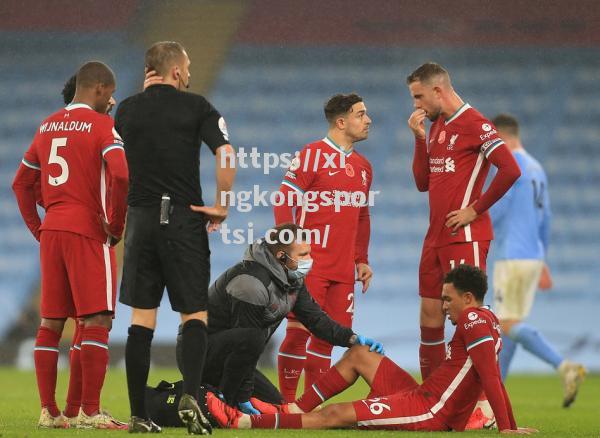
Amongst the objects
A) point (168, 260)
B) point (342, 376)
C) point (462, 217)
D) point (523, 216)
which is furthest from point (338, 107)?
point (523, 216)

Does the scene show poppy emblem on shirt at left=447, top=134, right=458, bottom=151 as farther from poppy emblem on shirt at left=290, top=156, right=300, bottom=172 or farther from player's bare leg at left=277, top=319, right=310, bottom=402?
player's bare leg at left=277, top=319, right=310, bottom=402

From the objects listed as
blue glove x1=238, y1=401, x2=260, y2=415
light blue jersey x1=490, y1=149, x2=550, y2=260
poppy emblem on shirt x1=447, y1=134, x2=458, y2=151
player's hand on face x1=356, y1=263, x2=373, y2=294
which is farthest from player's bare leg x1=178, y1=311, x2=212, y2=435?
light blue jersey x1=490, y1=149, x2=550, y2=260

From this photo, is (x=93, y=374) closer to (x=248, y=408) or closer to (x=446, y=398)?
(x=248, y=408)

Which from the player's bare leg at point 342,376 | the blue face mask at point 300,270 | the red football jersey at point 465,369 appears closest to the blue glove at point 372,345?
the player's bare leg at point 342,376

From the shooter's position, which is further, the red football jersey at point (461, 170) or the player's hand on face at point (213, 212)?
the red football jersey at point (461, 170)

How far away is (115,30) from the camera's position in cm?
1703

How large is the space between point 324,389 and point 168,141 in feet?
5.39

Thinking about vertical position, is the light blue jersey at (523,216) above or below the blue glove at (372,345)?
above

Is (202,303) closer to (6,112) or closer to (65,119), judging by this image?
(65,119)

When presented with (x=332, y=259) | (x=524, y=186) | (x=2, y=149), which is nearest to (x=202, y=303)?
(x=332, y=259)

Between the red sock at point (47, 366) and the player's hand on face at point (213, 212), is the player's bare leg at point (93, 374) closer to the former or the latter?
the red sock at point (47, 366)

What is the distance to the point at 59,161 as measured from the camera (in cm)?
580

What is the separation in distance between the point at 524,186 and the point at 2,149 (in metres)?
9.29

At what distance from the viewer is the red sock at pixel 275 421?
572 centimetres
